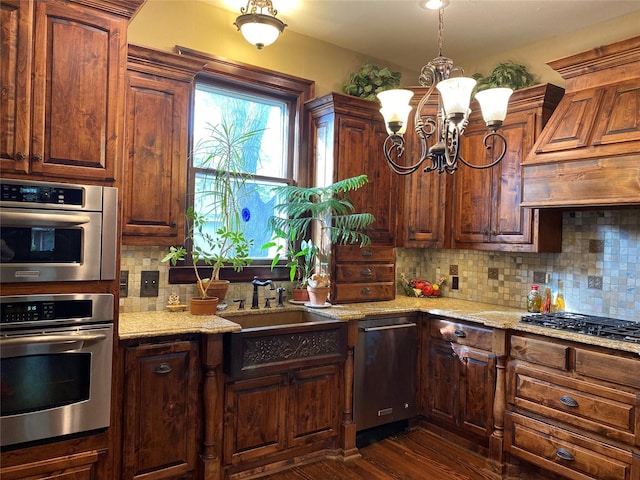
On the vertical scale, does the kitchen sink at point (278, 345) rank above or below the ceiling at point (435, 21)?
below

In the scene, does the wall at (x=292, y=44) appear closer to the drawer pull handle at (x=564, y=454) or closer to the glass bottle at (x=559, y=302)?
the glass bottle at (x=559, y=302)

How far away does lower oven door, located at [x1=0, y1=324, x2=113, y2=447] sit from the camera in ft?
6.26

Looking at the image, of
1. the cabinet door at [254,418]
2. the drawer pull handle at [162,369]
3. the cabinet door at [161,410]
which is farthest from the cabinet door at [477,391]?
the drawer pull handle at [162,369]

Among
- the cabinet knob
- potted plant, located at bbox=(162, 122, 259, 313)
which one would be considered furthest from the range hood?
potted plant, located at bbox=(162, 122, 259, 313)

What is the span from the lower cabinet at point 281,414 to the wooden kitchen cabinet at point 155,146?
999 millimetres

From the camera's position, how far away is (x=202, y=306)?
108 inches

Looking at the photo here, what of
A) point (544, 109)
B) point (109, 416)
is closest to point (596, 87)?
point (544, 109)

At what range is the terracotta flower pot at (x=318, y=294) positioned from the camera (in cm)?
312

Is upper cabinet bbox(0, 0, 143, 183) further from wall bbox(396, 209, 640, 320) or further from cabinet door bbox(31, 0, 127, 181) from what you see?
wall bbox(396, 209, 640, 320)

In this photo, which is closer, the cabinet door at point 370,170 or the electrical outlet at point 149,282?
the electrical outlet at point 149,282

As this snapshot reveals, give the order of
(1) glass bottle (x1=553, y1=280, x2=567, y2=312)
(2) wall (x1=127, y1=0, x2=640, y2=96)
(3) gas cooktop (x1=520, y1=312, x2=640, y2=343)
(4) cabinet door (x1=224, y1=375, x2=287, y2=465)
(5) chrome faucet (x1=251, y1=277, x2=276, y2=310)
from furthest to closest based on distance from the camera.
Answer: (1) glass bottle (x1=553, y1=280, x2=567, y2=312), (5) chrome faucet (x1=251, y1=277, x2=276, y2=310), (2) wall (x1=127, y1=0, x2=640, y2=96), (4) cabinet door (x1=224, y1=375, x2=287, y2=465), (3) gas cooktop (x1=520, y1=312, x2=640, y2=343)


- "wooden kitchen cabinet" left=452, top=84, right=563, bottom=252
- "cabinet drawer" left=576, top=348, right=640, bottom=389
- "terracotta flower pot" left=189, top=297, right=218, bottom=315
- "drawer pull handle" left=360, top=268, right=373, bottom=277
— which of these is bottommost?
"cabinet drawer" left=576, top=348, right=640, bottom=389

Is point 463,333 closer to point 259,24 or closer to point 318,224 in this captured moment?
point 318,224

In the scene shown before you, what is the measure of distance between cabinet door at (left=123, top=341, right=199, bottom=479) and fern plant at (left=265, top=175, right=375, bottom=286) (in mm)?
1070
